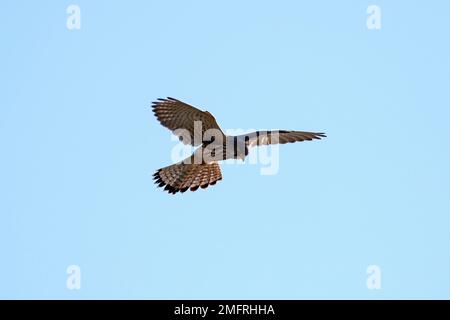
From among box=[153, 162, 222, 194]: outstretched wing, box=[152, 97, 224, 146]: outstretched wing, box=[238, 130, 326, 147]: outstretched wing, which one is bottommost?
box=[153, 162, 222, 194]: outstretched wing

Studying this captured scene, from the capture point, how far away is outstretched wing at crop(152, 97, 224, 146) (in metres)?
13.7

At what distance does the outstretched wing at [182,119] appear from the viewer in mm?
13680

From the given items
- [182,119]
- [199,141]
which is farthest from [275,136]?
[182,119]

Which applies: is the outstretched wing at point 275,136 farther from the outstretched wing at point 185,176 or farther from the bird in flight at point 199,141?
the outstretched wing at point 185,176

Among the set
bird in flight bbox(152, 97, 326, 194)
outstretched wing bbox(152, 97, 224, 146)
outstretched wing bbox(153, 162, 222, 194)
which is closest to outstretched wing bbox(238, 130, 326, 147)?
bird in flight bbox(152, 97, 326, 194)

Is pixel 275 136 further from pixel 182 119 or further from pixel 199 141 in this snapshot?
pixel 182 119

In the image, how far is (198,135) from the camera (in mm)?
13828

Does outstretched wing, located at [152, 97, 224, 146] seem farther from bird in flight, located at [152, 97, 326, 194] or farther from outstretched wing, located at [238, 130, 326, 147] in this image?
outstretched wing, located at [238, 130, 326, 147]
